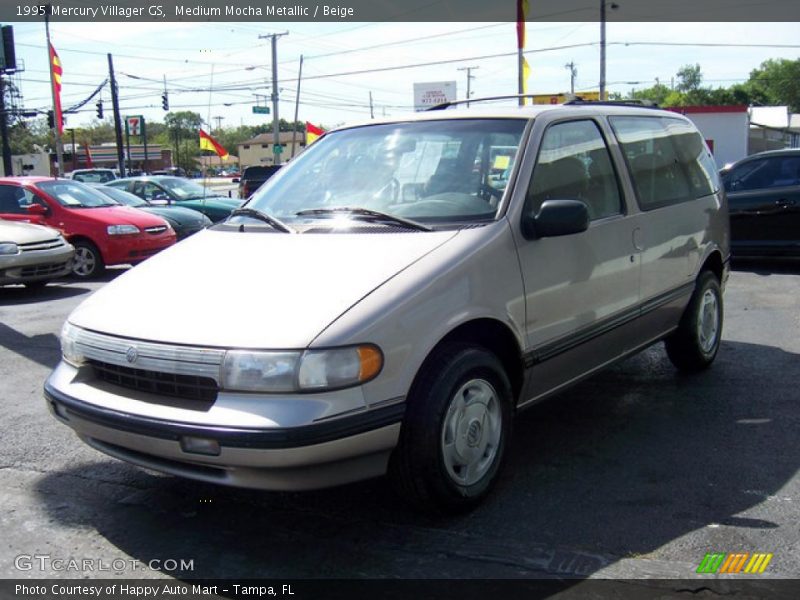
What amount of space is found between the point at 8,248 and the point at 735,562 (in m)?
9.41

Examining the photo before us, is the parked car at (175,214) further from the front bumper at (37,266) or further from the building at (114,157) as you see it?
the building at (114,157)

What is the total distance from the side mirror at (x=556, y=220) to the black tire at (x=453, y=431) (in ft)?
2.16

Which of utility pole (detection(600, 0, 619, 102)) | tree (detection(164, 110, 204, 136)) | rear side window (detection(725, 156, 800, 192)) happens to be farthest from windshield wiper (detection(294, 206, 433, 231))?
tree (detection(164, 110, 204, 136))

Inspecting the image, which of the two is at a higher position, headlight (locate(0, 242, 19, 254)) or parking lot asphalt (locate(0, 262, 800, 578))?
headlight (locate(0, 242, 19, 254))

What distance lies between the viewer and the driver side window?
4.04m

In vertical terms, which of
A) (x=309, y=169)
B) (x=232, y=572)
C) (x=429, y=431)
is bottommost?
(x=232, y=572)

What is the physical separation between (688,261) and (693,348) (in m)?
0.68

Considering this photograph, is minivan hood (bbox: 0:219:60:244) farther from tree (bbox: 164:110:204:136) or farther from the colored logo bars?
tree (bbox: 164:110:204:136)

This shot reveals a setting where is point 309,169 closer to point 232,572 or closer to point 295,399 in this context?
point 295,399

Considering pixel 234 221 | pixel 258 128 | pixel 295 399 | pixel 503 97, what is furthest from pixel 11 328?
pixel 258 128

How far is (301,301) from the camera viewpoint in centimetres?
316

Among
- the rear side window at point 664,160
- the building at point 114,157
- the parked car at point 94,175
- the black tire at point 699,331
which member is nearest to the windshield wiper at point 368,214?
the rear side window at point 664,160

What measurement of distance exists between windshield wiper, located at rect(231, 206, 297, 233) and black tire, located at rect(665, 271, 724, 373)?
301 cm

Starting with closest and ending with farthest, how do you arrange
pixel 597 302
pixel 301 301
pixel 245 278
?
pixel 301 301 < pixel 245 278 < pixel 597 302
